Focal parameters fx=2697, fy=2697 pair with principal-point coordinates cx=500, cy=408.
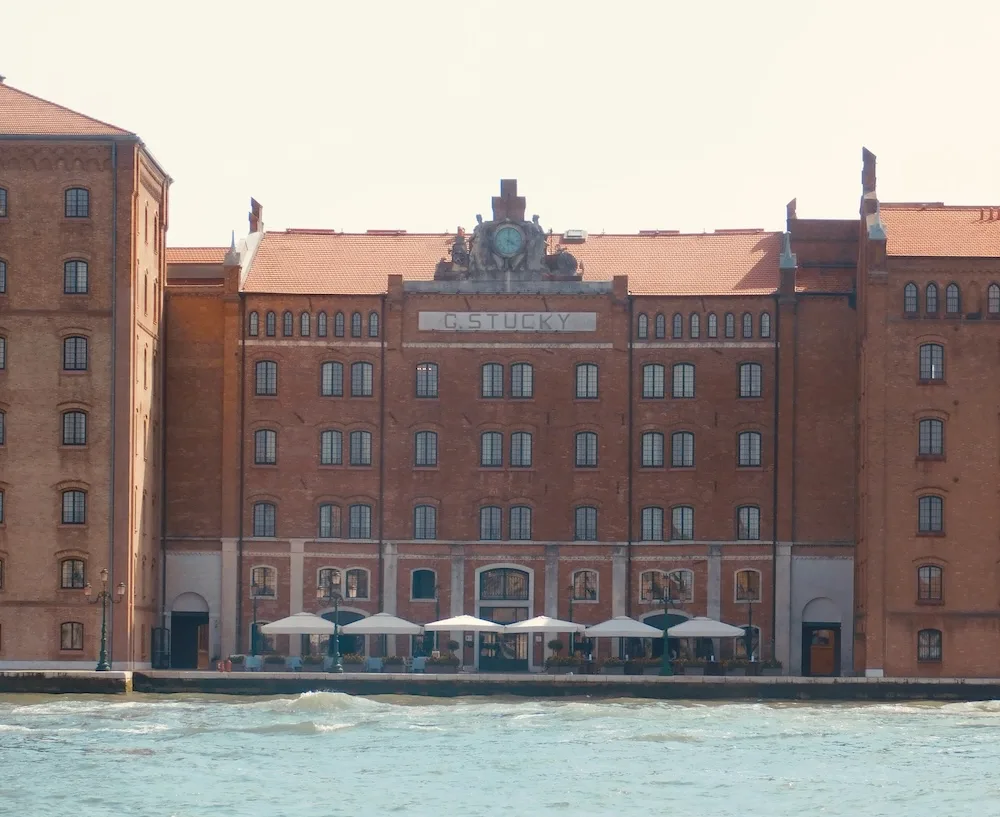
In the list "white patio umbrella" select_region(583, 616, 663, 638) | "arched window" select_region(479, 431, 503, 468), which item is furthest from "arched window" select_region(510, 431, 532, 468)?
"white patio umbrella" select_region(583, 616, 663, 638)

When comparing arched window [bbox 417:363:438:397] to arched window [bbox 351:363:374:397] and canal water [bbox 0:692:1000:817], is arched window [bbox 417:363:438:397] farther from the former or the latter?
canal water [bbox 0:692:1000:817]

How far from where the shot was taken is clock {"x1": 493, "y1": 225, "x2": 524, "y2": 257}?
3743 inches

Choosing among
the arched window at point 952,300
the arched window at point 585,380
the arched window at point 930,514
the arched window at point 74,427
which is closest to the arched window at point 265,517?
the arched window at point 74,427

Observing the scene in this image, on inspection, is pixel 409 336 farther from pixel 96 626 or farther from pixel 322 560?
pixel 96 626

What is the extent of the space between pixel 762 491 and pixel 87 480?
916 inches

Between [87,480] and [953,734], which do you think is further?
[87,480]

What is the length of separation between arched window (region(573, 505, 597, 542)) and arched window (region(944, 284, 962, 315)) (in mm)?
14395

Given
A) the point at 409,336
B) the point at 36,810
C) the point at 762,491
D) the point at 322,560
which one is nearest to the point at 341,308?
the point at 409,336

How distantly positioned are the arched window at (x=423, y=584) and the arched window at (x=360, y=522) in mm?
2144

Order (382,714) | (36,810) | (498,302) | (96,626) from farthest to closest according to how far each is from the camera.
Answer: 1. (498,302)
2. (96,626)
3. (382,714)
4. (36,810)

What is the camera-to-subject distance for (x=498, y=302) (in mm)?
94750

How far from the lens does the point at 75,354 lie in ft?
297

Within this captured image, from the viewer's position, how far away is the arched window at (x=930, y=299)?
8962 cm

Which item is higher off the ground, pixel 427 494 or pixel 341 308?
pixel 341 308
